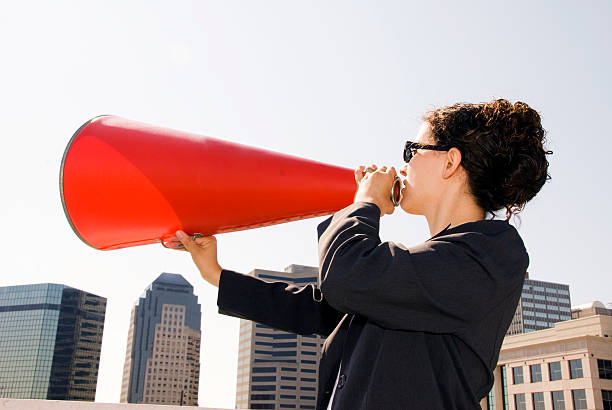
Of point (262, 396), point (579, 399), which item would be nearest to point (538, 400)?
point (579, 399)

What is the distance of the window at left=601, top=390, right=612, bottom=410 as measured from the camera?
137 feet

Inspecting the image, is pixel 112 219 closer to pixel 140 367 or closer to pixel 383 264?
pixel 383 264

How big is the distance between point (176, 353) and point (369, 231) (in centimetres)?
14544

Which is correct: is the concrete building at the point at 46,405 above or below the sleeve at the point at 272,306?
below

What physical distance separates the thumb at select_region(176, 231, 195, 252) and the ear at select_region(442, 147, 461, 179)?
910mm

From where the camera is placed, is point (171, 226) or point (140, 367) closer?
point (171, 226)

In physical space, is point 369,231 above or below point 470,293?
above

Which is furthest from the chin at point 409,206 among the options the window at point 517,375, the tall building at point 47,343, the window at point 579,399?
the tall building at point 47,343

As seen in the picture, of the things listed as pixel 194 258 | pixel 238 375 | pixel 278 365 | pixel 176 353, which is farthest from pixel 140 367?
pixel 194 258

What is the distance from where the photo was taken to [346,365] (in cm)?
144

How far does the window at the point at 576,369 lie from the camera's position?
143 ft

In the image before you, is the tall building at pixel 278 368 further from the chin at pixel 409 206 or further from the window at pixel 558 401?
the chin at pixel 409 206

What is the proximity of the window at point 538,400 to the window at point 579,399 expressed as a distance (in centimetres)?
259

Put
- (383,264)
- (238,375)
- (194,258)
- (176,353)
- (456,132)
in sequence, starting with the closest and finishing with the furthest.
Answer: (383,264) < (456,132) < (194,258) < (238,375) < (176,353)
